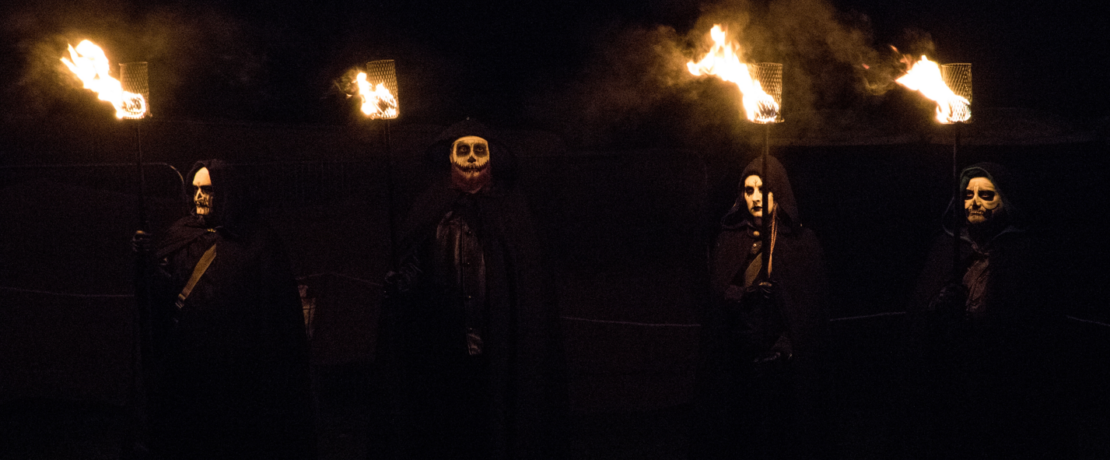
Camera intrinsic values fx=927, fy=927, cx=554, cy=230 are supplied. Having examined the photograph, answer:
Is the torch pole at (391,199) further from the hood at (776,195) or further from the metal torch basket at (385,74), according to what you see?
the hood at (776,195)

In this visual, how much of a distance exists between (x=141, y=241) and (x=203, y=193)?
0.47 metres

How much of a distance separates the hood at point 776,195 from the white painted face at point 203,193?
322 cm

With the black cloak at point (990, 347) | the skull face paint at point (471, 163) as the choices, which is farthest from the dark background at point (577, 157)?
the skull face paint at point (471, 163)

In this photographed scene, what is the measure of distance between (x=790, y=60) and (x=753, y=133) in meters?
0.70

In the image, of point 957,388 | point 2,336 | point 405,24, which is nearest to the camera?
point 957,388

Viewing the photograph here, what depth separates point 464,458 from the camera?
5.87 metres

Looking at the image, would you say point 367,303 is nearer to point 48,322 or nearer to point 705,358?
point 48,322

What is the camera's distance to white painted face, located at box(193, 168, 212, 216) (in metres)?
5.68

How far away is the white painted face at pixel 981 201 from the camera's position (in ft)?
17.7

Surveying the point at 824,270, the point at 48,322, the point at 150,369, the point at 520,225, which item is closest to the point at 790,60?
the point at 824,270

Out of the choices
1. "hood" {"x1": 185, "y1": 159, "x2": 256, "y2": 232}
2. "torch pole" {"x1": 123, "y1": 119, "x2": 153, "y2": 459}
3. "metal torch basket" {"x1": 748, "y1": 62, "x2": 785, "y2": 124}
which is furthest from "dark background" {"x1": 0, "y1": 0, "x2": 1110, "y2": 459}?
"torch pole" {"x1": 123, "y1": 119, "x2": 153, "y2": 459}

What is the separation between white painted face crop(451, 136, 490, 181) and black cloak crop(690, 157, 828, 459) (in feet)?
5.23

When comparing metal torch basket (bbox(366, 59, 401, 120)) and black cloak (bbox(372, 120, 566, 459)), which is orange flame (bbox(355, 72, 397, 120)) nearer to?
metal torch basket (bbox(366, 59, 401, 120))

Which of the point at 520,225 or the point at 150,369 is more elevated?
the point at 520,225
